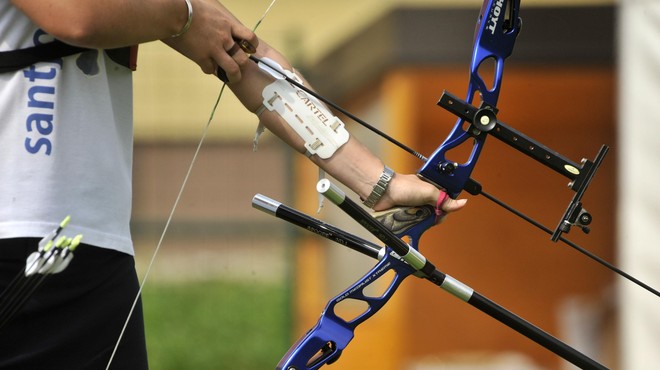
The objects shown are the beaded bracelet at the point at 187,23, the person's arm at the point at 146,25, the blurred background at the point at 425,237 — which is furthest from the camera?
the blurred background at the point at 425,237

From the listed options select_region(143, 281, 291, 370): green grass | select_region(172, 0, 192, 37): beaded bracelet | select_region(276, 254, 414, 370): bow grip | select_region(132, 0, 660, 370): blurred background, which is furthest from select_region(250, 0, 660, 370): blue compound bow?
select_region(143, 281, 291, 370): green grass

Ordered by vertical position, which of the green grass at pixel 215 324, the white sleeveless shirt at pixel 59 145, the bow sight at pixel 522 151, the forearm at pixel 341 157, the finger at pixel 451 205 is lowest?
the green grass at pixel 215 324

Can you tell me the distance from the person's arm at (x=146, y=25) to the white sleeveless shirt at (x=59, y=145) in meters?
0.08

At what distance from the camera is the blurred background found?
6.22 m

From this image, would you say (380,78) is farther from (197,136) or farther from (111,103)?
(111,103)

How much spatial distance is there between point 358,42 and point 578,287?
6.20 ft

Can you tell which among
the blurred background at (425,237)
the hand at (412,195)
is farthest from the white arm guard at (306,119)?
the blurred background at (425,237)

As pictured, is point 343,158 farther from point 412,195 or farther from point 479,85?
point 479,85

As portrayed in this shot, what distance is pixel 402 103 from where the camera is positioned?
6234mm

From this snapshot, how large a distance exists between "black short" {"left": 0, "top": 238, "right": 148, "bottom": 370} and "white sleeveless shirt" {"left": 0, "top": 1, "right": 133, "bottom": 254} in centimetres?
3

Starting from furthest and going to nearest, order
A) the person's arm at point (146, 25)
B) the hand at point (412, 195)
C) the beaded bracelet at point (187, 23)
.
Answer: the hand at point (412, 195) < the beaded bracelet at point (187, 23) < the person's arm at point (146, 25)

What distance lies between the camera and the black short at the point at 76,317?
1.73 m

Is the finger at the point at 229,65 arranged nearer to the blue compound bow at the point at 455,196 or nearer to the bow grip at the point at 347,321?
the blue compound bow at the point at 455,196

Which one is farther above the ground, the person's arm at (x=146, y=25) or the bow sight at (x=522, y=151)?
the bow sight at (x=522, y=151)
